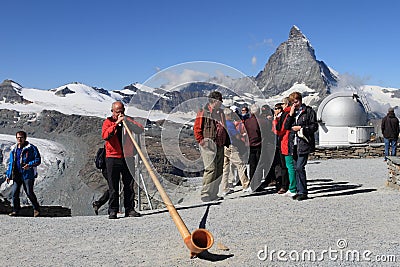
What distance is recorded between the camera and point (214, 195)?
887 centimetres

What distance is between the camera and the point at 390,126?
51.5 feet

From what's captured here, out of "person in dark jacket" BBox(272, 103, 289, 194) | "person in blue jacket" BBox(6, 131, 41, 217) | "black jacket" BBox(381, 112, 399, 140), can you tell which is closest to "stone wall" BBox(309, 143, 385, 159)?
"black jacket" BBox(381, 112, 399, 140)

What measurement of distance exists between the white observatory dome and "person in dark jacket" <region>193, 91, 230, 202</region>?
14.2 m

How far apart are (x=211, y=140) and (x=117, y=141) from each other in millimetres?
1599

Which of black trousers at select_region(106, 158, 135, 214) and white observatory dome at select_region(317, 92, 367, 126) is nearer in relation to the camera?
black trousers at select_region(106, 158, 135, 214)

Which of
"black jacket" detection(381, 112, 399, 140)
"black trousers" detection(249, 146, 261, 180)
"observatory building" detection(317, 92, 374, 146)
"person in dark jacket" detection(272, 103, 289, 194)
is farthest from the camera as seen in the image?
"observatory building" detection(317, 92, 374, 146)

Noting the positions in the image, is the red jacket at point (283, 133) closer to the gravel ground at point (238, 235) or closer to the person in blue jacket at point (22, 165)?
the gravel ground at point (238, 235)

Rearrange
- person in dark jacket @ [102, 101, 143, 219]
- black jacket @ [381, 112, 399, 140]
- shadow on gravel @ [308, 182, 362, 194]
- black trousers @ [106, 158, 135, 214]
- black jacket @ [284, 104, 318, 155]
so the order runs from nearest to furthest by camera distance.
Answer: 1. person in dark jacket @ [102, 101, 143, 219]
2. black trousers @ [106, 158, 135, 214]
3. black jacket @ [284, 104, 318, 155]
4. shadow on gravel @ [308, 182, 362, 194]
5. black jacket @ [381, 112, 399, 140]

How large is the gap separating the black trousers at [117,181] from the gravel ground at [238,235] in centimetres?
29

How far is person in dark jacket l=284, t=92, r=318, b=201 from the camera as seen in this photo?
8.01 metres

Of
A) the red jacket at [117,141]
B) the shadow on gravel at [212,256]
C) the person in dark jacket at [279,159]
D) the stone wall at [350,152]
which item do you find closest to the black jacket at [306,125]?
the person in dark jacket at [279,159]

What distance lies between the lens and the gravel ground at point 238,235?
5.30 metres

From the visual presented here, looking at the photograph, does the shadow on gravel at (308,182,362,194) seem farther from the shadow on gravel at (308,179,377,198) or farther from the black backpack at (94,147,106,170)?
the black backpack at (94,147,106,170)

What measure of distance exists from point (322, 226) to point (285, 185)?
2.87 meters
